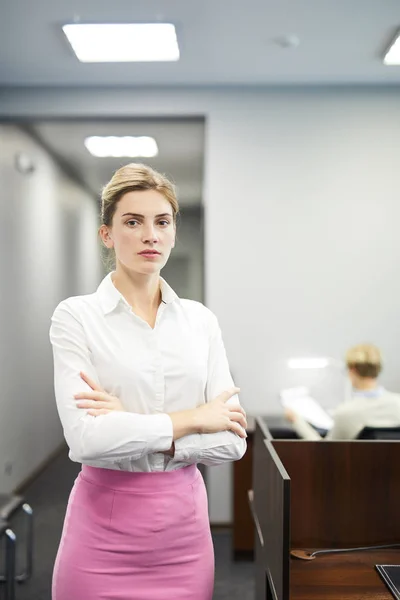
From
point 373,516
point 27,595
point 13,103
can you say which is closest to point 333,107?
point 13,103

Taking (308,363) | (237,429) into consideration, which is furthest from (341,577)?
(308,363)

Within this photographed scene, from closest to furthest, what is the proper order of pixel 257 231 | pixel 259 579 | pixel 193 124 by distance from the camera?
pixel 259 579 < pixel 193 124 < pixel 257 231

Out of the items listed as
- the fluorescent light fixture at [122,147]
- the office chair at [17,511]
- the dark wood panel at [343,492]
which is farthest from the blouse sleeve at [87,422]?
the office chair at [17,511]

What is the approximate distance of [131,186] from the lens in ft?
3.76

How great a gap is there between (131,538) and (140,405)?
0.28 metres

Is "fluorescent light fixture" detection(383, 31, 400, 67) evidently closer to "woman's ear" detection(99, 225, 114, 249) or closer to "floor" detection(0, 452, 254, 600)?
"woman's ear" detection(99, 225, 114, 249)

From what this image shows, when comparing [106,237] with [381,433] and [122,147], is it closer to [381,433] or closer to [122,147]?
[122,147]

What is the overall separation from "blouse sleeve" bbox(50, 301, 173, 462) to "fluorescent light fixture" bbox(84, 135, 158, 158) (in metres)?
0.61

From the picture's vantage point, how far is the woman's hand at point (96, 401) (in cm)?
107

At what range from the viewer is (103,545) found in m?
1.16

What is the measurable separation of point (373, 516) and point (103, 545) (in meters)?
0.67

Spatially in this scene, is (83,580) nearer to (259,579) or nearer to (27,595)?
(259,579)

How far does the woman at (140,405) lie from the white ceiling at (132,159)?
0.15 meters

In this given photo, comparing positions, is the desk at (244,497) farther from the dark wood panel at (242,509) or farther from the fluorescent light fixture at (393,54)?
the fluorescent light fixture at (393,54)
